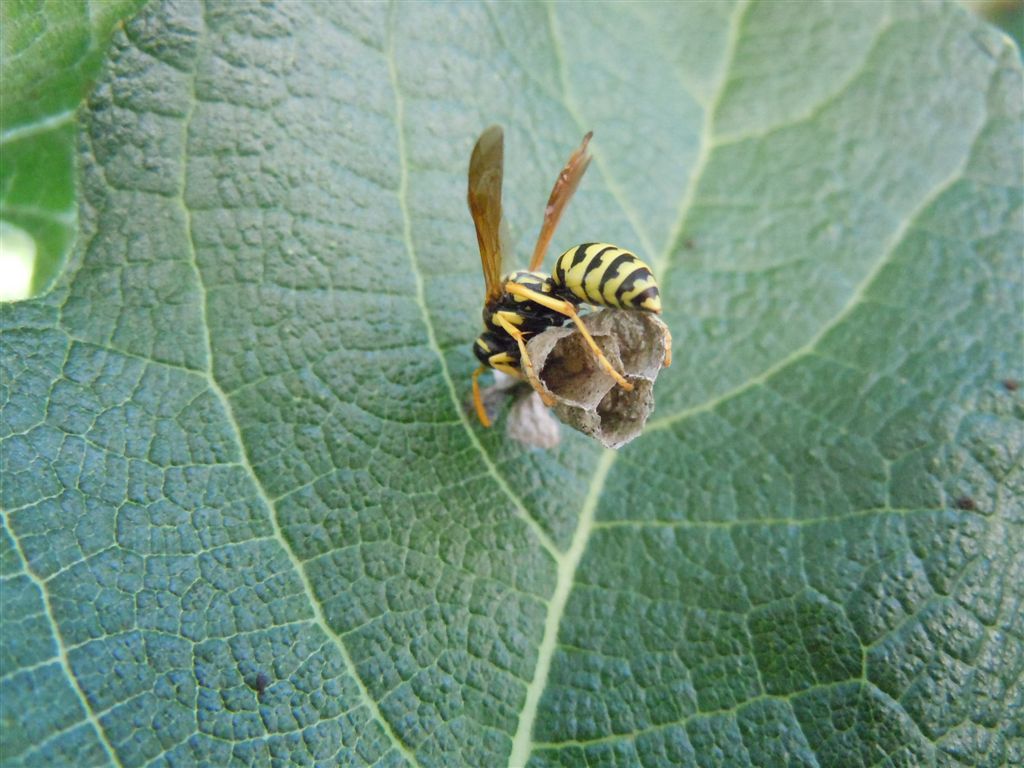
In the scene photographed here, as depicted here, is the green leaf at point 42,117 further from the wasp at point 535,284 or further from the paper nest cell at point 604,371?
the paper nest cell at point 604,371

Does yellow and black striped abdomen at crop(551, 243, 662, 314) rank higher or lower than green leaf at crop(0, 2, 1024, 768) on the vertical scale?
higher

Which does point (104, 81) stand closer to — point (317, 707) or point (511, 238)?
point (511, 238)

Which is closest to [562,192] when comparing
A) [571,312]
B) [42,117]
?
[571,312]

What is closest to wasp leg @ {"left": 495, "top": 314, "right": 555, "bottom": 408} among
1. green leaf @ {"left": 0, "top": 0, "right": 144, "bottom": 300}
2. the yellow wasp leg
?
the yellow wasp leg

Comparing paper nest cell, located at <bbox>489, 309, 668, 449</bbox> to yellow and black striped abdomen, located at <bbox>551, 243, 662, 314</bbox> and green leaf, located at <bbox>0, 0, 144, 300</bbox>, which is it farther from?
green leaf, located at <bbox>0, 0, 144, 300</bbox>

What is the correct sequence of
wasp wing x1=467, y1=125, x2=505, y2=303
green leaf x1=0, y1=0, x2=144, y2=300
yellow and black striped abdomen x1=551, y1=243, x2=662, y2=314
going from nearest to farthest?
yellow and black striped abdomen x1=551, y1=243, x2=662, y2=314 → wasp wing x1=467, y1=125, x2=505, y2=303 → green leaf x1=0, y1=0, x2=144, y2=300

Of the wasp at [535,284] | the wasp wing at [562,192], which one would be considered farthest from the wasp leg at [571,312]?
the wasp wing at [562,192]

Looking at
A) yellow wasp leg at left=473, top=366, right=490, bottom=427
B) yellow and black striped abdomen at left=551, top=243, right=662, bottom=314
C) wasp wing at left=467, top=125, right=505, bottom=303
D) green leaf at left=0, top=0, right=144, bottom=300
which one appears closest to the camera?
yellow and black striped abdomen at left=551, top=243, right=662, bottom=314

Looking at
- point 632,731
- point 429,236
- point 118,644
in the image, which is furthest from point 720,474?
point 118,644
